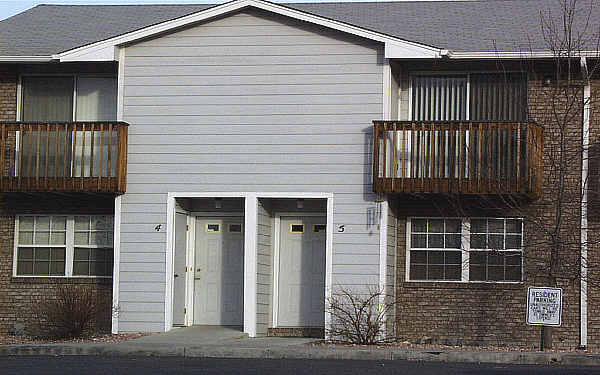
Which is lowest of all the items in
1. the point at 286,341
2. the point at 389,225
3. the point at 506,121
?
the point at 286,341

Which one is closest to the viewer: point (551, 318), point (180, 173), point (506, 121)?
point (551, 318)

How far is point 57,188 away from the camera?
Answer: 829 inches

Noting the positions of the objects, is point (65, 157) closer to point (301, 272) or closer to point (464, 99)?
point (301, 272)

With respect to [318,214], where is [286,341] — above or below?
below

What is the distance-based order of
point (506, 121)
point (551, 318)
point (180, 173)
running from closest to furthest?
point (551, 318) → point (506, 121) → point (180, 173)

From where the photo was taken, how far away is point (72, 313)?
65.8 ft

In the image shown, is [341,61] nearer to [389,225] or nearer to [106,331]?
[389,225]

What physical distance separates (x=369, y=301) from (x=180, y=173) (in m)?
4.58

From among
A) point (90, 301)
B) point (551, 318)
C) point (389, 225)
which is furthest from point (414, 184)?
point (90, 301)

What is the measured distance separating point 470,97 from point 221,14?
207 inches

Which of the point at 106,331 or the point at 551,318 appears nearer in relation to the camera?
the point at 551,318

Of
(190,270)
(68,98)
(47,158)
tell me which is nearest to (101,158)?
(47,158)

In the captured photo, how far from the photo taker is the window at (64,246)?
22266mm

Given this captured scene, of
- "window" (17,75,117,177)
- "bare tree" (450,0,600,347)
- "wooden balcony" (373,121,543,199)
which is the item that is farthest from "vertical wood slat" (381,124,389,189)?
"window" (17,75,117,177)
